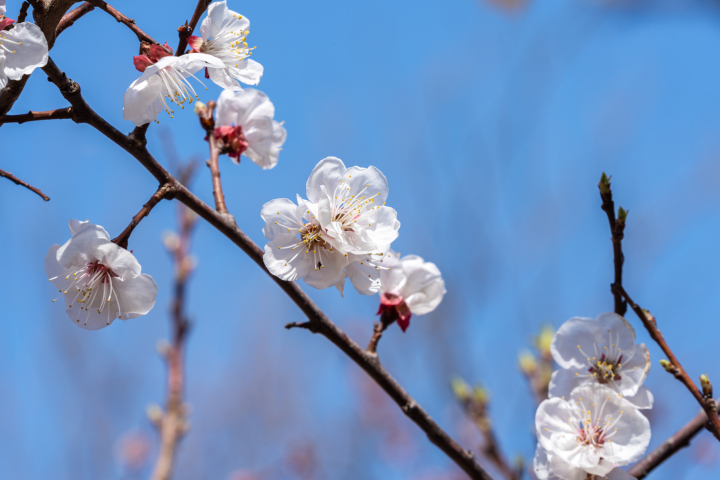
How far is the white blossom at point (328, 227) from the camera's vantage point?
4.74ft

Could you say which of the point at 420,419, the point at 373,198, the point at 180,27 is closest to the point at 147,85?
the point at 180,27

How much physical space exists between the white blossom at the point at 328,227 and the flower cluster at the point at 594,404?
771 mm

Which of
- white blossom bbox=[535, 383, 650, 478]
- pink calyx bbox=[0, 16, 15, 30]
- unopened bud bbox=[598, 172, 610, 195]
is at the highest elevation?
unopened bud bbox=[598, 172, 610, 195]

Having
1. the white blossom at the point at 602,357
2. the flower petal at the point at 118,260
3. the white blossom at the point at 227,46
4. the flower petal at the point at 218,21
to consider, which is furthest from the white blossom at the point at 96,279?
the white blossom at the point at 602,357

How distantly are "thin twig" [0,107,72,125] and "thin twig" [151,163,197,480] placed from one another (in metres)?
1.97

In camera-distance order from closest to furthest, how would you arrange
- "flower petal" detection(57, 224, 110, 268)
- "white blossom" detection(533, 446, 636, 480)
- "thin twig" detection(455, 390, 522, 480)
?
"flower petal" detection(57, 224, 110, 268), "white blossom" detection(533, 446, 636, 480), "thin twig" detection(455, 390, 522, 480)

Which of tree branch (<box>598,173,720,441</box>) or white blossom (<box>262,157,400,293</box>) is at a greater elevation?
tree branch (<box>598,173,720,441</box>)

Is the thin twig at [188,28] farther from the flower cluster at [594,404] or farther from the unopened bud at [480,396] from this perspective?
the unopened bud at [480,396]

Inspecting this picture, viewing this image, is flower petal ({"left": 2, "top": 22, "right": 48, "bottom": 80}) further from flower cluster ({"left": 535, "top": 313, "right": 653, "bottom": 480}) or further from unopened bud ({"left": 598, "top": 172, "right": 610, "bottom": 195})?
flower cluster ({"left": 535, "top": 313, "right": 653, "bottom": 480})

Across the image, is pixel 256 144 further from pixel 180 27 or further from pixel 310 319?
pixel 310 319

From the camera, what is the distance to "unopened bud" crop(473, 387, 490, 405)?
2852mm

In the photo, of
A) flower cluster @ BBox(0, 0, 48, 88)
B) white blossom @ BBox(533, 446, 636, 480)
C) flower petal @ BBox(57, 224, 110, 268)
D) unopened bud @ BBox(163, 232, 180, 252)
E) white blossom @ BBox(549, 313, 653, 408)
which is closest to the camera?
flower cluster @ BBox(0, 0, 48, 88)

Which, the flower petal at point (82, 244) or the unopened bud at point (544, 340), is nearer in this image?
the flower petal at point (82, 244)

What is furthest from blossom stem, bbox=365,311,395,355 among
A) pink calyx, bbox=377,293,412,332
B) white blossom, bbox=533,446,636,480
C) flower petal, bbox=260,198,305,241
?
white blossom, bbox=533,446,636,480
